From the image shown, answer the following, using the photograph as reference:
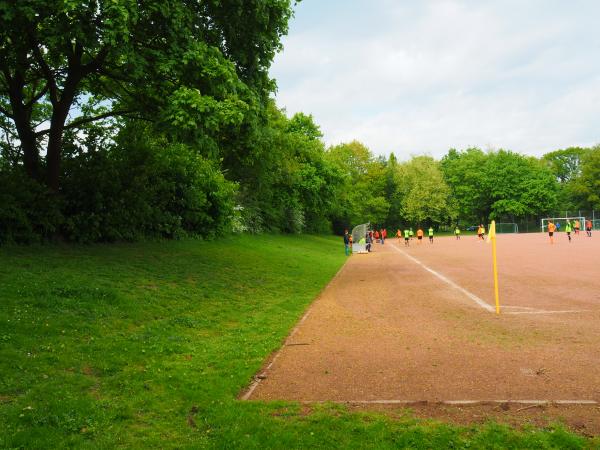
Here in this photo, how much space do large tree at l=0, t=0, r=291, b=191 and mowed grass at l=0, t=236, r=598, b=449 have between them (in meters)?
3.94

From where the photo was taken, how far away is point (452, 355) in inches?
279

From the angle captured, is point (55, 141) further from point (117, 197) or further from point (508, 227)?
point (508, 227)

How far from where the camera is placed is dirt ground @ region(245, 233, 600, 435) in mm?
5180

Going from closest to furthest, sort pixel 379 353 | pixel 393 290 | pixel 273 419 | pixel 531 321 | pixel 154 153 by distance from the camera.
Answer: pixel 273 419
pixel 379 353
pixel 531 321
pixel 393 290
pixel 154 153

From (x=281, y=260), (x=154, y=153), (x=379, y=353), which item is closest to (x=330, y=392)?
(x=379, y=353)

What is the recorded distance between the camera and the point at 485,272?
1836 centimetres

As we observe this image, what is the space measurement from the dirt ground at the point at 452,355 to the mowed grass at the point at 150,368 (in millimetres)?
417

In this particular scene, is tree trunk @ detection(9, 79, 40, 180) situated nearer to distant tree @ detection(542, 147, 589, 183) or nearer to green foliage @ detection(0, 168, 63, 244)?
green foliage @ detection(0, 168, 63, 244)

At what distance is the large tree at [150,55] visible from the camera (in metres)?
9.72

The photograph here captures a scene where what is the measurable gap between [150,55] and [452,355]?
9.53 metres

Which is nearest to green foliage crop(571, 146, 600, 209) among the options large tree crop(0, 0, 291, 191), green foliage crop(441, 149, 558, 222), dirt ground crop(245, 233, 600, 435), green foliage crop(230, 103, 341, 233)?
green foliage crop(441, 149, 558, 222)

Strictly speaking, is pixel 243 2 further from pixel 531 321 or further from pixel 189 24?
pixel 531 321

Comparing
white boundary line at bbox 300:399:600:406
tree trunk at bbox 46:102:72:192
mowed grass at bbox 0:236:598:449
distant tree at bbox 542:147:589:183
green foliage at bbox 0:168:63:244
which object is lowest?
white boundary line at bbox 300:399:600:406

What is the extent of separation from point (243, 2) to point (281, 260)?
11645 mm
